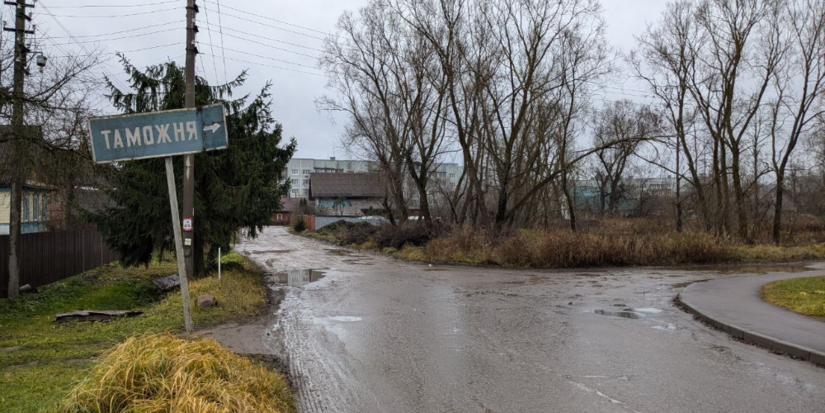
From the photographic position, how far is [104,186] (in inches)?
601

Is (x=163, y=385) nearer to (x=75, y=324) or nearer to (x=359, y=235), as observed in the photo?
(x=75, y=324)

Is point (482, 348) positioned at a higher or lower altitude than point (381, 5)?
lower

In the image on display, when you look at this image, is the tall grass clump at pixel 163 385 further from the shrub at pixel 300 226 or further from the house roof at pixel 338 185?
the house roof at pixel 338 185

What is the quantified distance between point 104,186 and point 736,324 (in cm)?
1501

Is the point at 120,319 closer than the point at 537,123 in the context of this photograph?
Yes

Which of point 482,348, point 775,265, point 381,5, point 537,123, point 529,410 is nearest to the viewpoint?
point 529,410

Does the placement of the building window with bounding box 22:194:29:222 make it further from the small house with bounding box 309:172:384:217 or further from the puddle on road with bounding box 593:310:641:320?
the small house with bounding box 309:172:384:217

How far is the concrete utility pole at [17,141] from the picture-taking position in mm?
11672

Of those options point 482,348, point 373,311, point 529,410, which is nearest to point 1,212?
point 373,311

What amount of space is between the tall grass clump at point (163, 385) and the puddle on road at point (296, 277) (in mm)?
12451

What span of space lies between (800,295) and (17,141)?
17.1 metres

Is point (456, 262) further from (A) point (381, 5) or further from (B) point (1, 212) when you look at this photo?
(B) point (1, 212)

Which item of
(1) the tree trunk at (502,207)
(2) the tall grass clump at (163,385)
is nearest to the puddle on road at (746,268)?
(1) the tree trunk at (502,207)

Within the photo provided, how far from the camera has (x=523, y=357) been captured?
7.94 m
